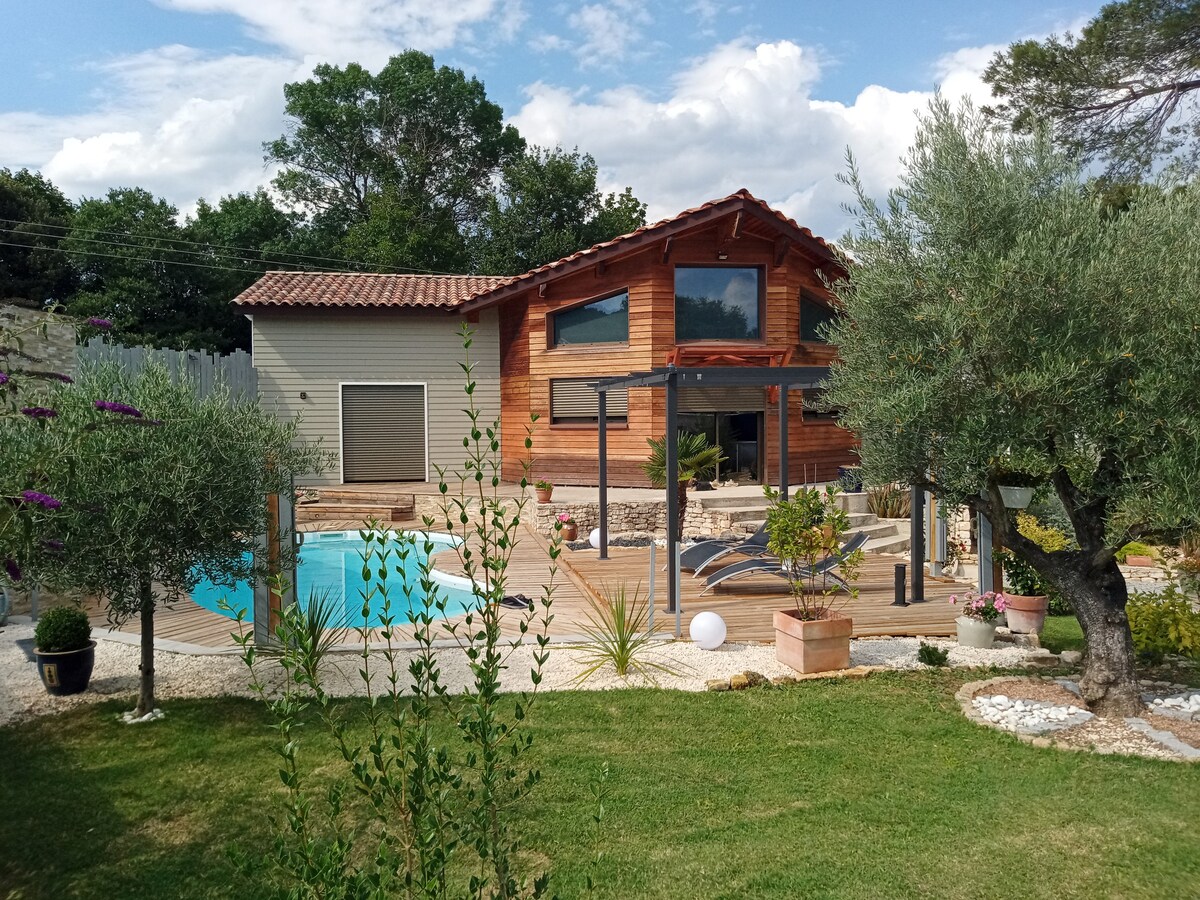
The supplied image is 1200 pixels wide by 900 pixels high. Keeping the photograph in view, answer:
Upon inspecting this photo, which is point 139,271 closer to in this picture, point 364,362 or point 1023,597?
point 364,362

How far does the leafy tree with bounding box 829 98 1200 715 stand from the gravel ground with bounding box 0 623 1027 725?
203cm

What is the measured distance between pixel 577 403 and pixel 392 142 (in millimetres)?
27809

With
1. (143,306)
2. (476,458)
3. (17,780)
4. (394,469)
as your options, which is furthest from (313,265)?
(476,458)

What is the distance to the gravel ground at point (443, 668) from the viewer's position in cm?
679

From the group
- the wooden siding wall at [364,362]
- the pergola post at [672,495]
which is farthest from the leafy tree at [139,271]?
the pergola post at [672,495]

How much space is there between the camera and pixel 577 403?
1827cm

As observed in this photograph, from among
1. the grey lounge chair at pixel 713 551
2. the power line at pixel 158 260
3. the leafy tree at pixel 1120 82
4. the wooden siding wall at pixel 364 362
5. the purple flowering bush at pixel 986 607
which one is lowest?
the purple flowering bush at pixel 986 607

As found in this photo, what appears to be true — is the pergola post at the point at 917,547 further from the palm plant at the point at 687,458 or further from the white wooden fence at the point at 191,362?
the white wooden fence at the point at 191,362

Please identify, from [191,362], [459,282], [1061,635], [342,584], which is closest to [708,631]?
[1061,635]

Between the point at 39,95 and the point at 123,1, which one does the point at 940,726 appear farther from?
the point at 39,95

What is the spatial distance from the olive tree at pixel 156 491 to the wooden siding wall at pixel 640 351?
10.7 m

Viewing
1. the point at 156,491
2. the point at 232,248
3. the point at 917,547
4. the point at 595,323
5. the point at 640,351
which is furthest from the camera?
the point at 232,248

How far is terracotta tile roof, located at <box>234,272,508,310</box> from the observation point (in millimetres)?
19344

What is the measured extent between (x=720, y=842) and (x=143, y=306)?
31.7 m
